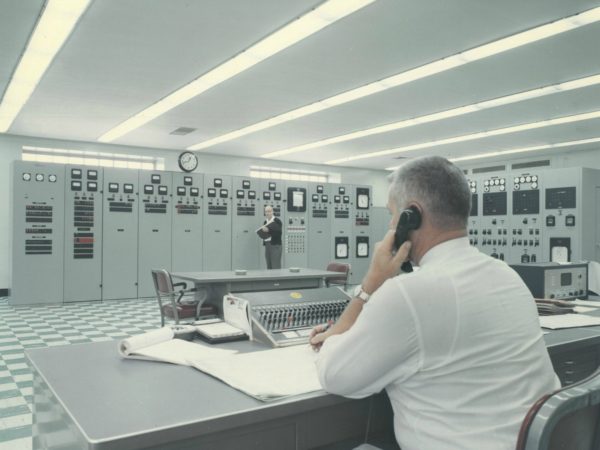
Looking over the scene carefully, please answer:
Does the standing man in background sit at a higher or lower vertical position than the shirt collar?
lower

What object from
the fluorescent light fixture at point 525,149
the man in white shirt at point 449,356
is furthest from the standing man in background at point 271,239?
the man in white shirt at point 449,356

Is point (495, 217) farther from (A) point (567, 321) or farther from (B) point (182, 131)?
(A) point (567, 321)

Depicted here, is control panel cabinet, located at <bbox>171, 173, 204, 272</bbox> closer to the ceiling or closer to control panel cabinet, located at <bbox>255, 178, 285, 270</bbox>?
the ceiling

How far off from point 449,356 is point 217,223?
28.5 feet

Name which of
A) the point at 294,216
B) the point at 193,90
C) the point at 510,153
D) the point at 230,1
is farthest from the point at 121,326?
the point at 510,153

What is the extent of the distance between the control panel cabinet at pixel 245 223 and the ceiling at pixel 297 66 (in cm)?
109

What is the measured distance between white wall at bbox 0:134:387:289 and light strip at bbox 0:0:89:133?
6.93ft

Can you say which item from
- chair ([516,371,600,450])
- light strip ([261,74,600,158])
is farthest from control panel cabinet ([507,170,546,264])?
chair ([516,371,600,450])

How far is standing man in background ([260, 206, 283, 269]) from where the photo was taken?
9.22 metres

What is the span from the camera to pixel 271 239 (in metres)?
9.25

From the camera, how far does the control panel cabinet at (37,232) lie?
7863 millimetres

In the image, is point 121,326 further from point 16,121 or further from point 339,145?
point 339,145

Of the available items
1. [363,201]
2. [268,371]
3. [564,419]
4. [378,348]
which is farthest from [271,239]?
[564,419]

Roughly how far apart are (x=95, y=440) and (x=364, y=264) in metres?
10.7
